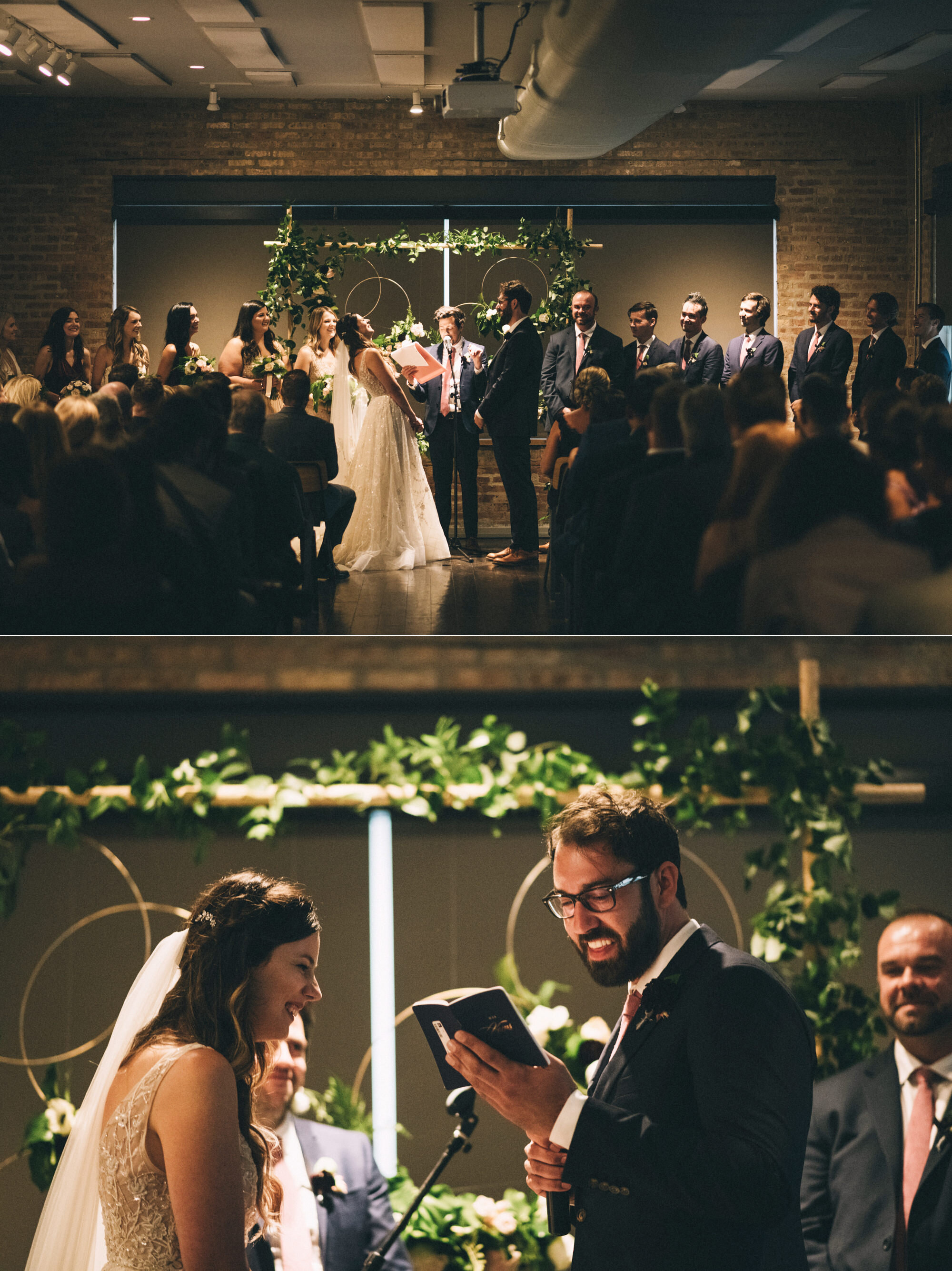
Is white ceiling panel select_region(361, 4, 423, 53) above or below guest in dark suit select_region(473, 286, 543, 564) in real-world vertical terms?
above

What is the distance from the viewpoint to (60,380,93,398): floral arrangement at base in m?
1.51

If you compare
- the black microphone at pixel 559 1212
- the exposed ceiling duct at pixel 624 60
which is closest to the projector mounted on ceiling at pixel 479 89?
the exposed ceiling duct at pixel 624 60

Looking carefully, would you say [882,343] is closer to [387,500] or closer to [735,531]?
[735,531]

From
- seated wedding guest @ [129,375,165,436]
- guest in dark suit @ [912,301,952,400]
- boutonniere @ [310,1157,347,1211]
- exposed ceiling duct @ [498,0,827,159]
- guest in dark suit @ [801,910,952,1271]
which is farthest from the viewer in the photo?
boutonniere @ [310,1157,347,1211]

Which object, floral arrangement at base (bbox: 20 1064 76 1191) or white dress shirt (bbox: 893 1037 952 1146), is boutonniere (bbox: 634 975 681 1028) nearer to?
white dress shirt (bbox: 893 1037 952 1146)

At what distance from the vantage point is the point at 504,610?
62.6 inches

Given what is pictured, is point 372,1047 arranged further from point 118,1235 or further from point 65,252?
point 65,252

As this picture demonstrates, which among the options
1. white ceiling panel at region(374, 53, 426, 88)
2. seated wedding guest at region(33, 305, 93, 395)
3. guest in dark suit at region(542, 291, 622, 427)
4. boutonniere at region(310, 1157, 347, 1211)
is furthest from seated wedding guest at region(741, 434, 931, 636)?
boutonniere at region(310, 1157, 347, 1211)

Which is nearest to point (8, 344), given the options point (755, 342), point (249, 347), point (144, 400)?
point (144, 400)

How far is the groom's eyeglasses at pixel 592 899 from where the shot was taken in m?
1.68

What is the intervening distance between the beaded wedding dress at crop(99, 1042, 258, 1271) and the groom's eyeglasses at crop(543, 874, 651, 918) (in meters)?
0.50

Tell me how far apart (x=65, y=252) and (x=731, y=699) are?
3.81 feet

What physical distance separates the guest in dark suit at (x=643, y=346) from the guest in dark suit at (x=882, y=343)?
0.22m

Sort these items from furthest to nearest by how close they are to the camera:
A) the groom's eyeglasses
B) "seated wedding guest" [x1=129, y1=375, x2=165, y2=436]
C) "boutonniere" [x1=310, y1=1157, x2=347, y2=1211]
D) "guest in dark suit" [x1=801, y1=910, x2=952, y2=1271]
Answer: "boutonniere" [x1=310, y1=1157, x2=347, y2=1211] → "guest in dark suit" [x1=801, y1=910, x2=952, y2=1271] → the groom's eyeglasses → "seated wedding guest" [x1=129, y1=375, x2=165, y2=436]
